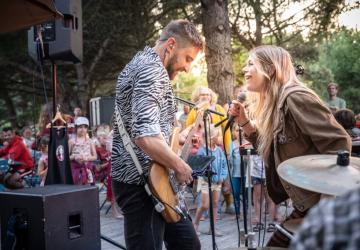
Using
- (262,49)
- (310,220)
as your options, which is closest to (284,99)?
(262,49)

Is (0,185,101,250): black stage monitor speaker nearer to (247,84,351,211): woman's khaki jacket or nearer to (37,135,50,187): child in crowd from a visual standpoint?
(247,84,351,211): woman's khaki jacket

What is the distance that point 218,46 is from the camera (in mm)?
8984

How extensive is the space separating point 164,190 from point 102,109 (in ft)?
44.4

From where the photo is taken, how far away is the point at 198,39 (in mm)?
2867

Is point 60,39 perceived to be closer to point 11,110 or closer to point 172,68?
point 172,68

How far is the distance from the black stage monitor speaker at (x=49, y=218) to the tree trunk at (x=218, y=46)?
18.6ft

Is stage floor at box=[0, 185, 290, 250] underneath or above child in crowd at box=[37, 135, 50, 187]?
underneath

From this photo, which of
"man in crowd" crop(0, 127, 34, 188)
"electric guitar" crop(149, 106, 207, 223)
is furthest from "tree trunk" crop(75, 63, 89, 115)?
"electric guitar" crop(149, 106, 207, 223)

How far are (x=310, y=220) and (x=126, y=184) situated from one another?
1893 millimetres

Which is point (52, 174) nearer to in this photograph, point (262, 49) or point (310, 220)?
point (262, 49)

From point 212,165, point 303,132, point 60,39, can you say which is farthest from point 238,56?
point 303,132

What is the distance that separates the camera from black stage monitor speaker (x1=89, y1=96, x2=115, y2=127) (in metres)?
15.6

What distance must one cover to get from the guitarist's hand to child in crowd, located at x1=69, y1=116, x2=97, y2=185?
4772mm

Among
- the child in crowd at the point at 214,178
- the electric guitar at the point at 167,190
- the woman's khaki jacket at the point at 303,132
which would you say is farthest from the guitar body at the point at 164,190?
the child in crowd at the point at 214,178
